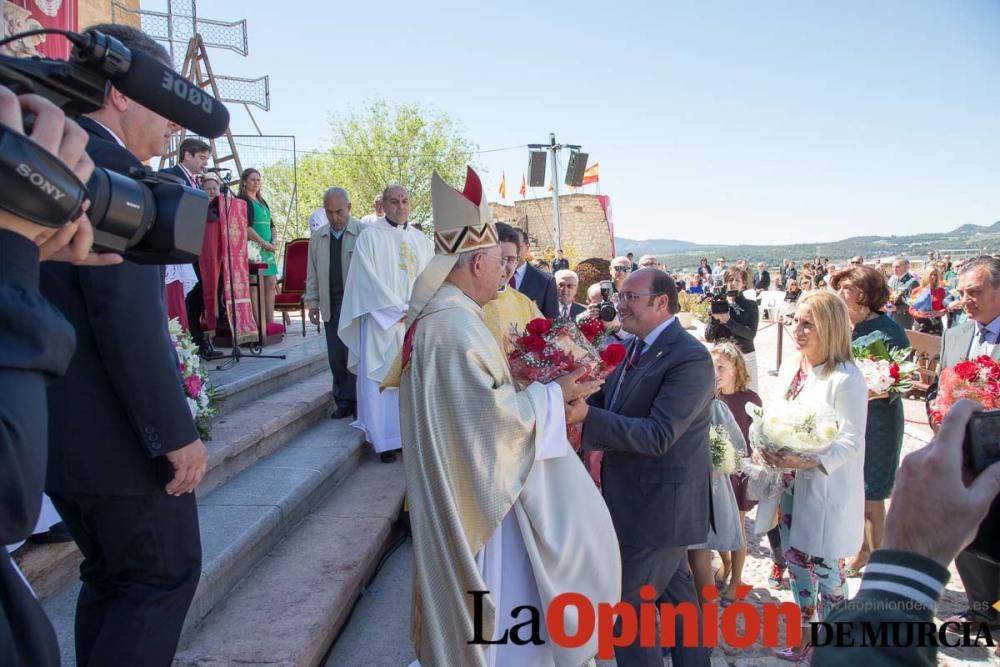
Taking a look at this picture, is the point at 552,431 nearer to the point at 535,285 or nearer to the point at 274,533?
the point at 274,533

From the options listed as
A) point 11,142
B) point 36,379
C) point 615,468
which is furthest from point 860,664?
point 615,468

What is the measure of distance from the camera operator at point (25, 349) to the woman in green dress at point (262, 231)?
7.34 m

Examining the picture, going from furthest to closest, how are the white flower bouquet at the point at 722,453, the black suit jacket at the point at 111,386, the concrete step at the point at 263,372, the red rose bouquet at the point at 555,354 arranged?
the concrete step at the point at 263,372
the white flower bouquet at the point at 722,453
the red rose bouquet at the point at 555,354
the black suit jacket at the point at 111,386

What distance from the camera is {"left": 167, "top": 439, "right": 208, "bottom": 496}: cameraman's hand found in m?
2.03

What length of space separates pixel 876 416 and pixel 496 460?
10.6ft

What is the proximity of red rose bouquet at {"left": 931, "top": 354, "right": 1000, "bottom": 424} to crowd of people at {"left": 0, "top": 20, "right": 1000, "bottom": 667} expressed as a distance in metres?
0.28

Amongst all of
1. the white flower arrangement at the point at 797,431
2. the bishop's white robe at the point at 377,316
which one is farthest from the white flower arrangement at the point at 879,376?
the bishop's white robe at the point at 377,316

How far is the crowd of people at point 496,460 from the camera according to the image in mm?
958

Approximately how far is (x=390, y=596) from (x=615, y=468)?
1830 millimetres

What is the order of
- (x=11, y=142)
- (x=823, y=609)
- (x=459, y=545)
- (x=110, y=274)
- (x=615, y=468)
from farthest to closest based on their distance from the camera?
(x=823, y=609), (x=615, y=468), (x=459, y=545), (x=110, y=274), (x=11, y=142)

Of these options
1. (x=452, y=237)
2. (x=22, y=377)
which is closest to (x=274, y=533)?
(x=452, y=237)

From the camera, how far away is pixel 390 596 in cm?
405

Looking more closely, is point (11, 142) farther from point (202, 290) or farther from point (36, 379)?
point (202, 290)

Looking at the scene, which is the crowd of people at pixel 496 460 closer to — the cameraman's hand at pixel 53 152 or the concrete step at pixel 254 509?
the cameraman's hand at pixel 53 152
